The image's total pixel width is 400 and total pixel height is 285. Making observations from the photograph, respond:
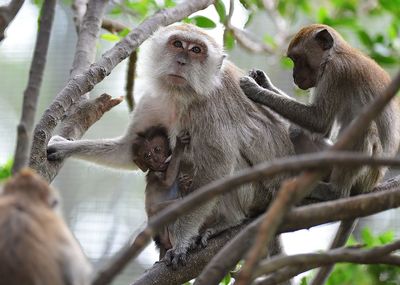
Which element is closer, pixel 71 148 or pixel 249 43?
pixel 71 148

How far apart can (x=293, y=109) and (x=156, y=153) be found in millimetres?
1295

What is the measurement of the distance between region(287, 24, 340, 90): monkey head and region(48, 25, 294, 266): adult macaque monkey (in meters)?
0.56

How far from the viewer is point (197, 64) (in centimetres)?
709

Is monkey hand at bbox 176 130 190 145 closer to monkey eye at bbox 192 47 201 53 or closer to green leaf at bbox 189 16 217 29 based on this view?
monkey eye at bbox 192 47 201 53

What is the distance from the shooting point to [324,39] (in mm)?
7254

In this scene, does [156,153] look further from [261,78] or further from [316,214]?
[316,214]

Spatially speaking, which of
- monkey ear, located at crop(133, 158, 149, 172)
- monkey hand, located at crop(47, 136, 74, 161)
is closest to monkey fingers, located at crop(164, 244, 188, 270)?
monkey ear, located at crop(133, 158, 149, 172)

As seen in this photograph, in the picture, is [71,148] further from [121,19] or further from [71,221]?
[71,221]

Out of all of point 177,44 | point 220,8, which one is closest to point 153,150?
point 177,44

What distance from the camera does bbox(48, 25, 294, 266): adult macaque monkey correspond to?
22.9 feet

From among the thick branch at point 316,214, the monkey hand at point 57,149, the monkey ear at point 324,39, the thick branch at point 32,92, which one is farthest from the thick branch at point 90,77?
the thick branch at point 316,214

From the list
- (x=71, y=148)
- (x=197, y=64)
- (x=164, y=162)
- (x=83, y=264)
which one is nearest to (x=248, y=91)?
(x=197, y=64)

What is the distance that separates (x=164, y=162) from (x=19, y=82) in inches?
271

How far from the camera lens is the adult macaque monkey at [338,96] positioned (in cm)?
685
